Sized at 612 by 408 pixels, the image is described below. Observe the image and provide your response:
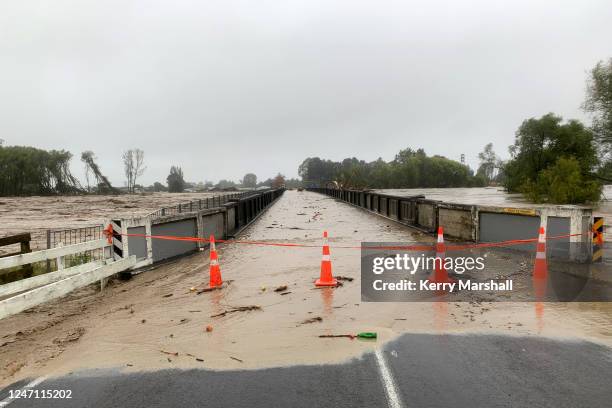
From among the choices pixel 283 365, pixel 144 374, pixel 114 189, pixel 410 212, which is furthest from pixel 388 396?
pixel 114 189

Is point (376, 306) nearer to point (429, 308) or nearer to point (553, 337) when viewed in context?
point (429, 308)

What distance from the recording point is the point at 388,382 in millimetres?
3938

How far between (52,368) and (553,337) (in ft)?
19.3

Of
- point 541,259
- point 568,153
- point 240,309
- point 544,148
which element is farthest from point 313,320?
point 544,148

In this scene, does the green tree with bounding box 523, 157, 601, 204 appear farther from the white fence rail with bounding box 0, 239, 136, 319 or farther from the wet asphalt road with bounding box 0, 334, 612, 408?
the white fence rail with bounding box 0, 239, 136, 319

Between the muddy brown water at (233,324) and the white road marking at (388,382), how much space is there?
0.92ft

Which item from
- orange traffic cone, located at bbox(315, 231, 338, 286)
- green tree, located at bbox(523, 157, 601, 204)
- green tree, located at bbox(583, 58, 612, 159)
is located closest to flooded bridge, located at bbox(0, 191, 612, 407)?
orange traffic cone, located at bbox(315, 231, 338, 286)

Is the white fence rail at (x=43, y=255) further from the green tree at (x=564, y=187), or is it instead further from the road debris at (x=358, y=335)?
the green tree at (x=564, y=187)

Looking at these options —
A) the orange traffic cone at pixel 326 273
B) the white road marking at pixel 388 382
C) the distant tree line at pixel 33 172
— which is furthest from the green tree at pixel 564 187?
the distant tree line at pixel 33 172

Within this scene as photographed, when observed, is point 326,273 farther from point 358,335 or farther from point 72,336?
point 72,336

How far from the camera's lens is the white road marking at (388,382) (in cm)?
356

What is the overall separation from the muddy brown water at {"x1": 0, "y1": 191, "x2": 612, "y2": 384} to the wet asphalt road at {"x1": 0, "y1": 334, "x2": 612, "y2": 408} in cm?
31

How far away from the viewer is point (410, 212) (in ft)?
60.1

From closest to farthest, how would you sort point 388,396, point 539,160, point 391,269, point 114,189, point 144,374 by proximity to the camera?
point 388,396
point 144,374
point 391,269
point 539,160
point 114,189
